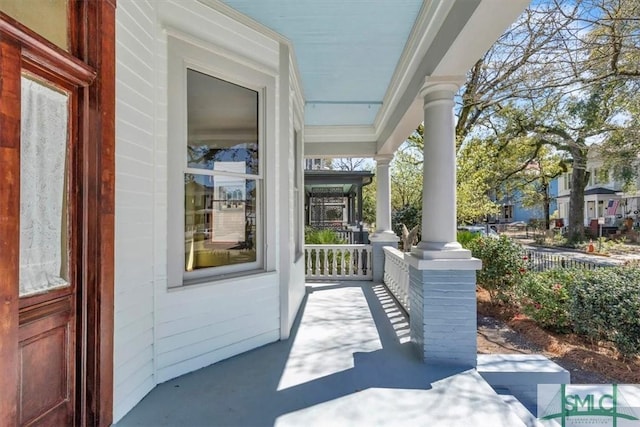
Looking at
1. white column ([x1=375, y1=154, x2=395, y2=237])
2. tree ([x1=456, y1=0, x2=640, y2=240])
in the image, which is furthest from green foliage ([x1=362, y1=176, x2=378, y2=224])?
white column ([x1=375, y1=154, x2=395, y2=237])

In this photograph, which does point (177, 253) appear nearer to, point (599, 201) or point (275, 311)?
point (275, 311)

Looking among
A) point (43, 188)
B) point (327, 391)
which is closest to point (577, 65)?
point (327, 391)

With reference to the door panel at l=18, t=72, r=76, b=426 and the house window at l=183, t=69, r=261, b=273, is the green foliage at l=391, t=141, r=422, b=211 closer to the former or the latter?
the house window at l=183, t=69, r=261, b=273

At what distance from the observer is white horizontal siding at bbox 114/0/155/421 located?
2.05 meters

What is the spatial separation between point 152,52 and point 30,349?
Result: 2.01 m

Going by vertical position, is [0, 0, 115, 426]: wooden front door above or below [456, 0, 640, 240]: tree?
below

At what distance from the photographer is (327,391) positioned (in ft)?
7.89

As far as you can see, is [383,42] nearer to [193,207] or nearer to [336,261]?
[193,207]

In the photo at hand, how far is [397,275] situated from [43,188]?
465cm

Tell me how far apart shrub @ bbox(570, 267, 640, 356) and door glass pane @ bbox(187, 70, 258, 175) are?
13.8 feet

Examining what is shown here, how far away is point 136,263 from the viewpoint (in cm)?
221

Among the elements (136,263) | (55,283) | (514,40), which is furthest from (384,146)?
(55,283)

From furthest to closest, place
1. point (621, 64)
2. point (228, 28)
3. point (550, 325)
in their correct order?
point (621, 64), point (550, 325), point (228, 28)

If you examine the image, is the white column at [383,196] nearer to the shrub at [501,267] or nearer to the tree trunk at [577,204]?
the shrub at [501,267]
